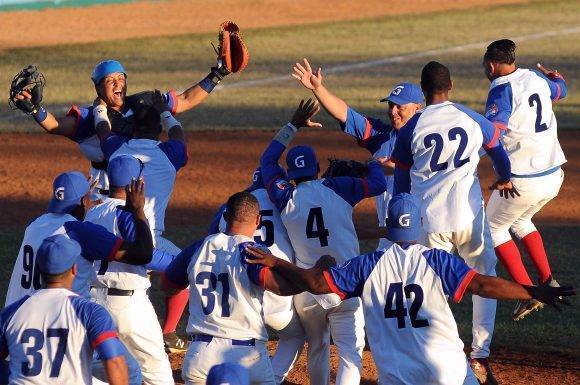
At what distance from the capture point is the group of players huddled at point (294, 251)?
6145 mm

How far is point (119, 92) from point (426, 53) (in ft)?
52.5

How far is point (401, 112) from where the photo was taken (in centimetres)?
848

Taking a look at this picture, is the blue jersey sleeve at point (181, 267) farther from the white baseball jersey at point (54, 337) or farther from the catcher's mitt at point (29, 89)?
the catcher's mitt at point (29, 89)

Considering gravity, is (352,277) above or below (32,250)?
below

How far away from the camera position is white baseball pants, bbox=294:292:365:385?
767 cm

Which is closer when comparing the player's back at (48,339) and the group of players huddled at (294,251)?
the player's back at (48,339)

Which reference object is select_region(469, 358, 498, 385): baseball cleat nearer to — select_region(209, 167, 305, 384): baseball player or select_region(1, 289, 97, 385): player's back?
select_region(209, 167, 305, 384): baseball player

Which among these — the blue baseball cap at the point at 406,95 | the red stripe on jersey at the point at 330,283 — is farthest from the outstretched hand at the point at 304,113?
the red stripe on jersey at the point at 330,283

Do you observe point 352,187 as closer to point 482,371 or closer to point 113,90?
point 482,371

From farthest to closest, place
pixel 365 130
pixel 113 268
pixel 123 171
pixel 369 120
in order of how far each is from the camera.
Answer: pixel 369 120, pixel 365 130, pixel 113 268, pixel 123 171

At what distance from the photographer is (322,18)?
29016 mm

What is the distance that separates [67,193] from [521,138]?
4.04m

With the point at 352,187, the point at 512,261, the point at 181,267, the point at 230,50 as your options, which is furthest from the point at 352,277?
the point at 230,50

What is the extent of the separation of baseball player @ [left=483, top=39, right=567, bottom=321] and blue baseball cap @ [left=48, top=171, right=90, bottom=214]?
344 cm
